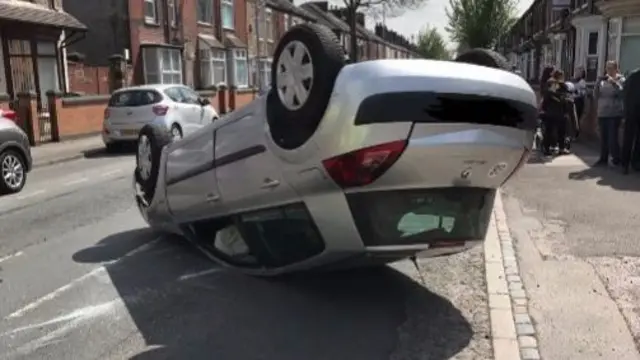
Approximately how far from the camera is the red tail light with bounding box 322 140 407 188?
377 cm

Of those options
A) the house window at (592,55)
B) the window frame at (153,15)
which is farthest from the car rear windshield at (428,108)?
the window frame at (153,15)

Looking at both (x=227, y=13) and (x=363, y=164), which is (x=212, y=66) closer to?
(x=227, y=13)

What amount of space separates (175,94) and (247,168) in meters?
13.1

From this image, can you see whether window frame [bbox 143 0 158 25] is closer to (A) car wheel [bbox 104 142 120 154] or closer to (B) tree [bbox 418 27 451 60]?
(A) car wheel [bbox 104 142 120 154]

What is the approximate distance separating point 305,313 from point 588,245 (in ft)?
10.1

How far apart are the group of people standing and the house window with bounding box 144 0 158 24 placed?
21.0 metres

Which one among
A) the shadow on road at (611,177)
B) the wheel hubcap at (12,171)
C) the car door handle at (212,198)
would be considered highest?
the car door handle at (212,198)

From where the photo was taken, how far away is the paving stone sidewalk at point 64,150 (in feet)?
49.6

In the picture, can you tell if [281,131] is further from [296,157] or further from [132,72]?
[132,72]

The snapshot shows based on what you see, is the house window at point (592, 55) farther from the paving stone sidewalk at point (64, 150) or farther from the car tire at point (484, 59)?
the car tire at point (484, 59)

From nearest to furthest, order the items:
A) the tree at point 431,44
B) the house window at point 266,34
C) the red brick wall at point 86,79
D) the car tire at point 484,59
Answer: the car tire at point 484,59 < the red brick wall at point 86,79 < the house window at point 266,34 < the tree at point 431,44

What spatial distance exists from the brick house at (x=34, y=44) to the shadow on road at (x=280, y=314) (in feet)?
49.1

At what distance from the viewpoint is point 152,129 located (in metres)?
6.75

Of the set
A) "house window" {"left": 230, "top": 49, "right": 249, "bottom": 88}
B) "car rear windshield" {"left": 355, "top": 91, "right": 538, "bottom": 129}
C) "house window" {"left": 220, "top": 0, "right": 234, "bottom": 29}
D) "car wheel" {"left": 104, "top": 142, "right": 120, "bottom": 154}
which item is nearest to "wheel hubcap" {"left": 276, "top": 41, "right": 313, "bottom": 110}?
"car rear windshield" {"left": 355, "top": 91, "right": 538, "bottom": 129}
